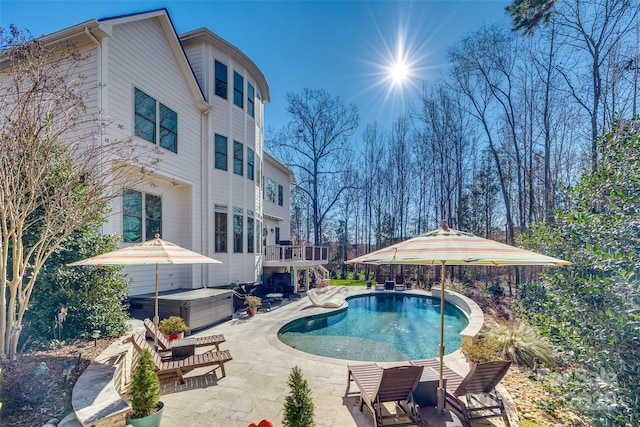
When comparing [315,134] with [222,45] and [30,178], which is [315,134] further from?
[30,178]

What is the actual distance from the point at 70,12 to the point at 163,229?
680cm

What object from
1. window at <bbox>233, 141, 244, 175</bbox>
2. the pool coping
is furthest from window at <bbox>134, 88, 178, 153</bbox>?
the pool coping

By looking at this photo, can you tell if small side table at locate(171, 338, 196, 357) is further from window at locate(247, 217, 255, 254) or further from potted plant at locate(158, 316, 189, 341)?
window at locate(247, 217, 255, 254)

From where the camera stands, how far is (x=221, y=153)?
501 inches

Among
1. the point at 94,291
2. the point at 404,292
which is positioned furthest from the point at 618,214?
the point at 404,292

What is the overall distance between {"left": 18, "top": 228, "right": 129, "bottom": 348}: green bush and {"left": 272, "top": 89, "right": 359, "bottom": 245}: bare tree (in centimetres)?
1882

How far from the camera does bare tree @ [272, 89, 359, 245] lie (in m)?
25.1

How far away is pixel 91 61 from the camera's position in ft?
26.0

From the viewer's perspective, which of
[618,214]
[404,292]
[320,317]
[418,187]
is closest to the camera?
[618,214]

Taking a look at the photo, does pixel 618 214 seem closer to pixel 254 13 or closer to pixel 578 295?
pixel 578 295

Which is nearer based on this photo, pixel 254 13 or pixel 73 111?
pixel 73 111

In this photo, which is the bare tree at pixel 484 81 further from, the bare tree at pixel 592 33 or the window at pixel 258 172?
the window at pixel 258 172

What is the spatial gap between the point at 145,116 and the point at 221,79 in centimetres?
446

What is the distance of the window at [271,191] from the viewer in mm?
18641
